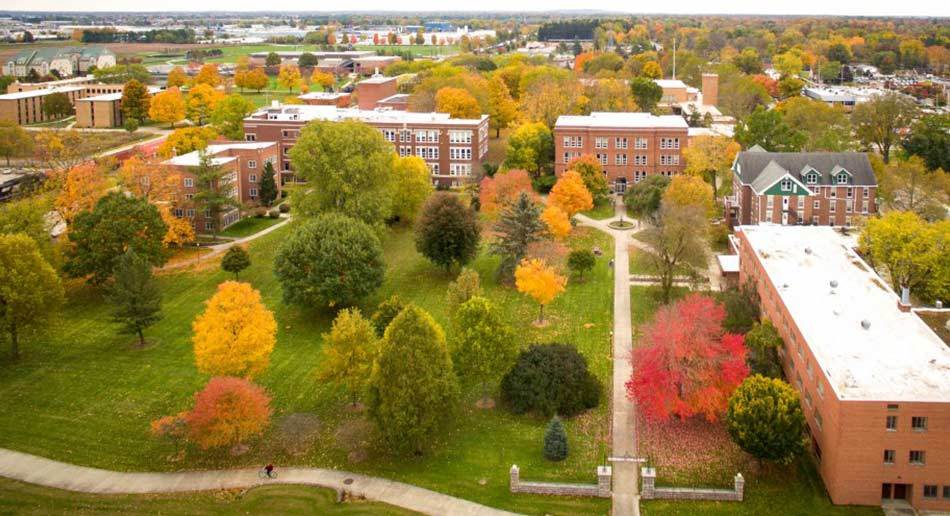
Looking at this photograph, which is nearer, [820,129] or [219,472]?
[219,472]

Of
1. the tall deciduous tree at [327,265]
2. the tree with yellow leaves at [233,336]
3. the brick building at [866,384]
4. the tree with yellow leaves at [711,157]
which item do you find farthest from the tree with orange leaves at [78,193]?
the tree with yellow leaves at [711,157]

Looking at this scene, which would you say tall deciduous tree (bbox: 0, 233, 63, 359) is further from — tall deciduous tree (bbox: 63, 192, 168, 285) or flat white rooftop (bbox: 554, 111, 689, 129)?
flat white rooftop (bbox: 554, 111, 689, 129)

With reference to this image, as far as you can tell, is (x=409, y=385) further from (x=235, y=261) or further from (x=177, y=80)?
(x=177, y=80)

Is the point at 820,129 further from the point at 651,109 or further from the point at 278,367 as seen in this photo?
the point at 278,367

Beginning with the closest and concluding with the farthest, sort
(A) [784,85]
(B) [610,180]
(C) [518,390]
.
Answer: (C) [518,390] < (B) [610,180] < (A) [784,85]

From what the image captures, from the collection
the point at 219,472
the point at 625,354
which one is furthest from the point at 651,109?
the point at 219,472
